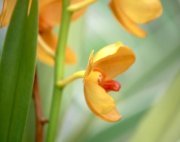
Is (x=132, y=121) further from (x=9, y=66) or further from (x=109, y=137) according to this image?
(x=9, y=66)

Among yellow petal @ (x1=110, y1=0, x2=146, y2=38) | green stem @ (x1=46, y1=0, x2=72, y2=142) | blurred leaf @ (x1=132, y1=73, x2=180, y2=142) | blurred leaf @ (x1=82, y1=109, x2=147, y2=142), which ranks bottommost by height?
blurred leaf @ (x1=82, y1=109, x2=147, y2=142)

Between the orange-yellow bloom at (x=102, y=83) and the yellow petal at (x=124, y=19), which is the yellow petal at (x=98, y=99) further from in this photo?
the yellow petal at (x=124, y=19)

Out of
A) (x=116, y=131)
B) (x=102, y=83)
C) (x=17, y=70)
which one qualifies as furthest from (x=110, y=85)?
Answer: (x=116, y=131)

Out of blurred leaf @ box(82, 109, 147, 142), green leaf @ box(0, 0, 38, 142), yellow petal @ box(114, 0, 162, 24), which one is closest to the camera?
green leaf @ box(0, 0, 38, 142)

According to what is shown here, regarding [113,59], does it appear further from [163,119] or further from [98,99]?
[163,119]

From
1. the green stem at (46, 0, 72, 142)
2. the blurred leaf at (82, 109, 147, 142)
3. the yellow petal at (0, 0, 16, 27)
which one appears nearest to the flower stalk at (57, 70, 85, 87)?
the green stem at (46, 0, 72, 142)

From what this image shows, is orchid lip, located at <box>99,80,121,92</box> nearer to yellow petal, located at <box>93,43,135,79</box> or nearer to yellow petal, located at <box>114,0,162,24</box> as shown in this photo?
yellow petal, located at <box>93,43,135,79</box>
